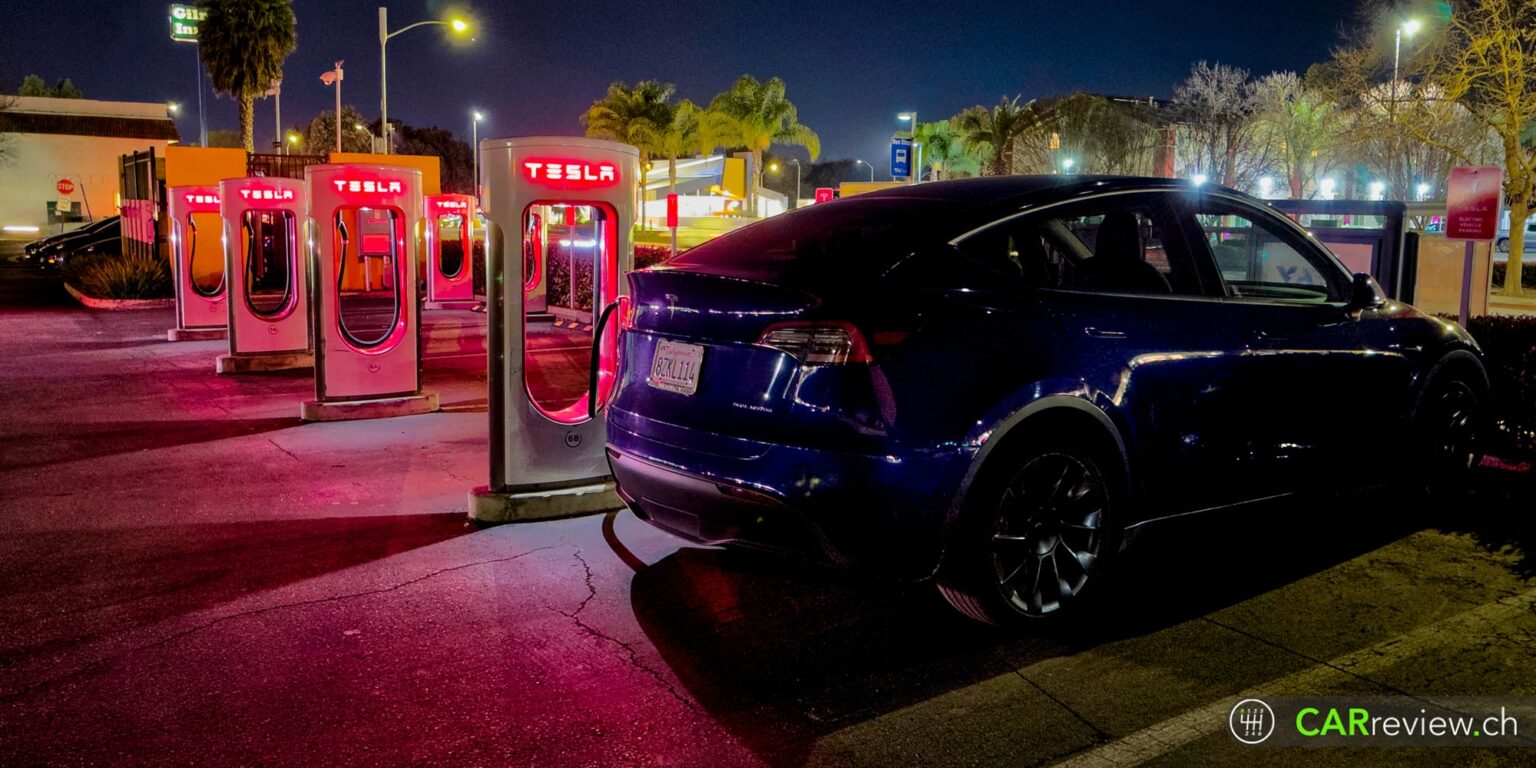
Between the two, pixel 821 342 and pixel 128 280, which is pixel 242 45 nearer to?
pixel 128 280

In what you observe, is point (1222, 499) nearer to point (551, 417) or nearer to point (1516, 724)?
point (1516, 724)

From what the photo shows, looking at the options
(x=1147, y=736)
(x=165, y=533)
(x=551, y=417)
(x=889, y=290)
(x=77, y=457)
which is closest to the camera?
(x=1147, y=736)

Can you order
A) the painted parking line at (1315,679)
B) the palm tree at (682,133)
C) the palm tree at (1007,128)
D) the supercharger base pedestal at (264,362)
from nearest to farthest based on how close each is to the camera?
the painted parking line at (1315,679) → the supercharger base pedestal at (264,362) → the palm tree at (1007,128) → the palm tree at (682,133)

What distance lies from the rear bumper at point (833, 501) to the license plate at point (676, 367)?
0.89ft

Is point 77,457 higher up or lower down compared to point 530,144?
lower down

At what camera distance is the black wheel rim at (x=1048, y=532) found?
4.51 meters

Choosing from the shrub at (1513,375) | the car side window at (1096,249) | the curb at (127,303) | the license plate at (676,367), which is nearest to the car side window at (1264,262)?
the car side window at (1096,249)

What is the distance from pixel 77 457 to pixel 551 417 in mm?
4004

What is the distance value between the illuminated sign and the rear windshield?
1.64 metres

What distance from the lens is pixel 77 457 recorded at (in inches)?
329

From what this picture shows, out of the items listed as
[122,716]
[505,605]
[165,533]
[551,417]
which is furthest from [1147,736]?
[165,533]

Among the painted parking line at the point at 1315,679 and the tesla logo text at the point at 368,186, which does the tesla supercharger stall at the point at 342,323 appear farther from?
the painted parking line at the point at 1315,679

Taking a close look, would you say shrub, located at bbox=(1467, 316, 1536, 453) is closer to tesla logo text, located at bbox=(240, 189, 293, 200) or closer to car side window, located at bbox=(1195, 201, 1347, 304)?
car side window, located at bbox=(1195, 201, 1347, 304)

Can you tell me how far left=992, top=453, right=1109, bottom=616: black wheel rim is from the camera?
4508 millimetres
